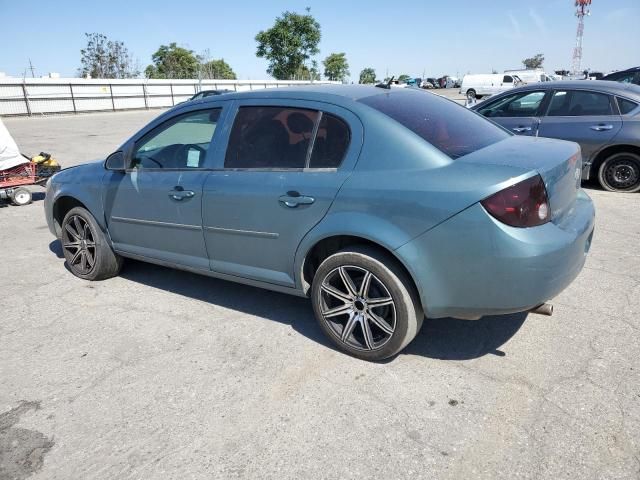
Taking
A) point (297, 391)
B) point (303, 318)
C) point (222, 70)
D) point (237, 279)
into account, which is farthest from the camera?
point (222, 70)

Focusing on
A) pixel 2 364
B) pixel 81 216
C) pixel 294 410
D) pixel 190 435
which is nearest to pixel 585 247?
pixel 294 410

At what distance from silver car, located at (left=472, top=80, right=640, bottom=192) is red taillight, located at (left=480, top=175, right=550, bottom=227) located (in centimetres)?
514

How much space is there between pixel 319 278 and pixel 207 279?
5.93 ft

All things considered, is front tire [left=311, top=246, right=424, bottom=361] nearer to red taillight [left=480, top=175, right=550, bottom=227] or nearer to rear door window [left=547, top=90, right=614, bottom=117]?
red taillight [left=480, top=175, right=550, bottom=227]

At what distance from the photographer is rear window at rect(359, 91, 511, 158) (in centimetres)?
297

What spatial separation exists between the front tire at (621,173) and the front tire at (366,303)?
5.86 metres

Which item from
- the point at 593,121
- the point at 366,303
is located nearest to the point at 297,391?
the point at 366,303

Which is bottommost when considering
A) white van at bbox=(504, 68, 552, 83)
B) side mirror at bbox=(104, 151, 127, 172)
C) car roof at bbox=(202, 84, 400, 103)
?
side mirror at bbox=(104, 151, 127, 172)

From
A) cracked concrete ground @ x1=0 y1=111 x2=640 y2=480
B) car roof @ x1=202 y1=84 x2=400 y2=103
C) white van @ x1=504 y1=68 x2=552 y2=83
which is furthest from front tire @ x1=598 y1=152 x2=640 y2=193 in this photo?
white van @ x1=504 y1=68 x2=552 y2=83

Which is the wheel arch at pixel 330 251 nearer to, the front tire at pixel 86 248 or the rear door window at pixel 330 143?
the rear door window at pixel 330 143

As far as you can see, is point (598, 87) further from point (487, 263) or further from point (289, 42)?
point (289, 42)

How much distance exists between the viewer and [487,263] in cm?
257

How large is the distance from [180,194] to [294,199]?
107cm

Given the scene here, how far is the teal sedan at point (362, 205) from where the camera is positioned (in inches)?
102
